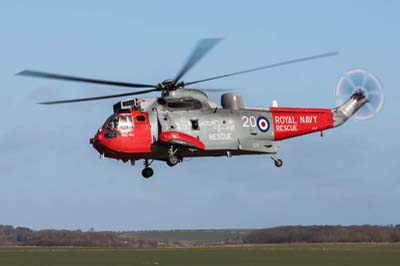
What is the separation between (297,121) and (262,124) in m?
2.86

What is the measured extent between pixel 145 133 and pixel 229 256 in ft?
38.4

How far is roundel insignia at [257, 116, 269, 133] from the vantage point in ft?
222

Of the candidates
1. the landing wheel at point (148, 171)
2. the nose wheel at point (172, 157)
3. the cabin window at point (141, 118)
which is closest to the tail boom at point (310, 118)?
the nose wheel at point (172, 157)

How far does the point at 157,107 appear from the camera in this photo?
213ft

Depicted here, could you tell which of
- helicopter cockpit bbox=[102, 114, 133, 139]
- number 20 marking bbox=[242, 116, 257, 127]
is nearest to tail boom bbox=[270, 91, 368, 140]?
number 20 marking bbox=[242, 116, 257, 127]

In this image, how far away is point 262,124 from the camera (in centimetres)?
6788

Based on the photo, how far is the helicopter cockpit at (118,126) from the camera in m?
Answer: 63.2

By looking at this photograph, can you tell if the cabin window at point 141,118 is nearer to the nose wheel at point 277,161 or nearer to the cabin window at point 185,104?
the cabin window at point 185,104

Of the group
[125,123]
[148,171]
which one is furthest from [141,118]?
[148,171]

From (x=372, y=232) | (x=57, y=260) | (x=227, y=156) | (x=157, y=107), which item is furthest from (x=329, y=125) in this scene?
(x=372, y=232)

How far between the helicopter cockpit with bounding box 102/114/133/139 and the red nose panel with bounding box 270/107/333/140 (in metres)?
10.9

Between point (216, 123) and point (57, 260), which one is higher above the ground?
point (216, 123)

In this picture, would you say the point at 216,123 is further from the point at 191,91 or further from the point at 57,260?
the point at 57,260

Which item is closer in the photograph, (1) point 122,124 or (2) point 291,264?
(2) point 291,264
